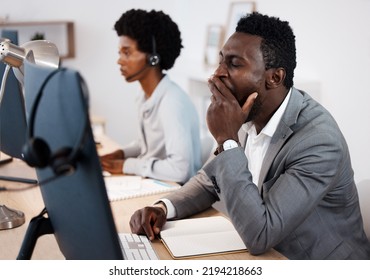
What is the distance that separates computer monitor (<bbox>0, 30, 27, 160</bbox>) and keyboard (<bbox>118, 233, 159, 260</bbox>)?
18.3 inches

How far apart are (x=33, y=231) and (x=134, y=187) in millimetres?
669

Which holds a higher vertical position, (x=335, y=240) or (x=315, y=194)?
(x=315, y=194)

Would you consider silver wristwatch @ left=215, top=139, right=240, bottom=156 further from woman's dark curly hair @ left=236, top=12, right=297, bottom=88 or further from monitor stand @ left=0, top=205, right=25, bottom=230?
monitor stand @ left=0, top=205, right=25, bottom=230

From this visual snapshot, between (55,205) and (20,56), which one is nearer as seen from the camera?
(55,205)

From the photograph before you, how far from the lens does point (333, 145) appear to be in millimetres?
1106

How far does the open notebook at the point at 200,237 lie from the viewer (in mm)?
1082

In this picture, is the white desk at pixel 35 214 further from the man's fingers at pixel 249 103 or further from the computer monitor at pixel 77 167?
the man's fingers at pixel 249 103

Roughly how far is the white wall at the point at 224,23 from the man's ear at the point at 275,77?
16.0 inches

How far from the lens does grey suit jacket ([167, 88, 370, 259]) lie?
3.50ft

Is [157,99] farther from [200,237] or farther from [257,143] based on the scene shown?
[200,237]

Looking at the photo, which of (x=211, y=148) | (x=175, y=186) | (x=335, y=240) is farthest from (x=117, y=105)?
(x=335, y=240)

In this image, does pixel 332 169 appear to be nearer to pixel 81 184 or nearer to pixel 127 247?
pixel 127 247
